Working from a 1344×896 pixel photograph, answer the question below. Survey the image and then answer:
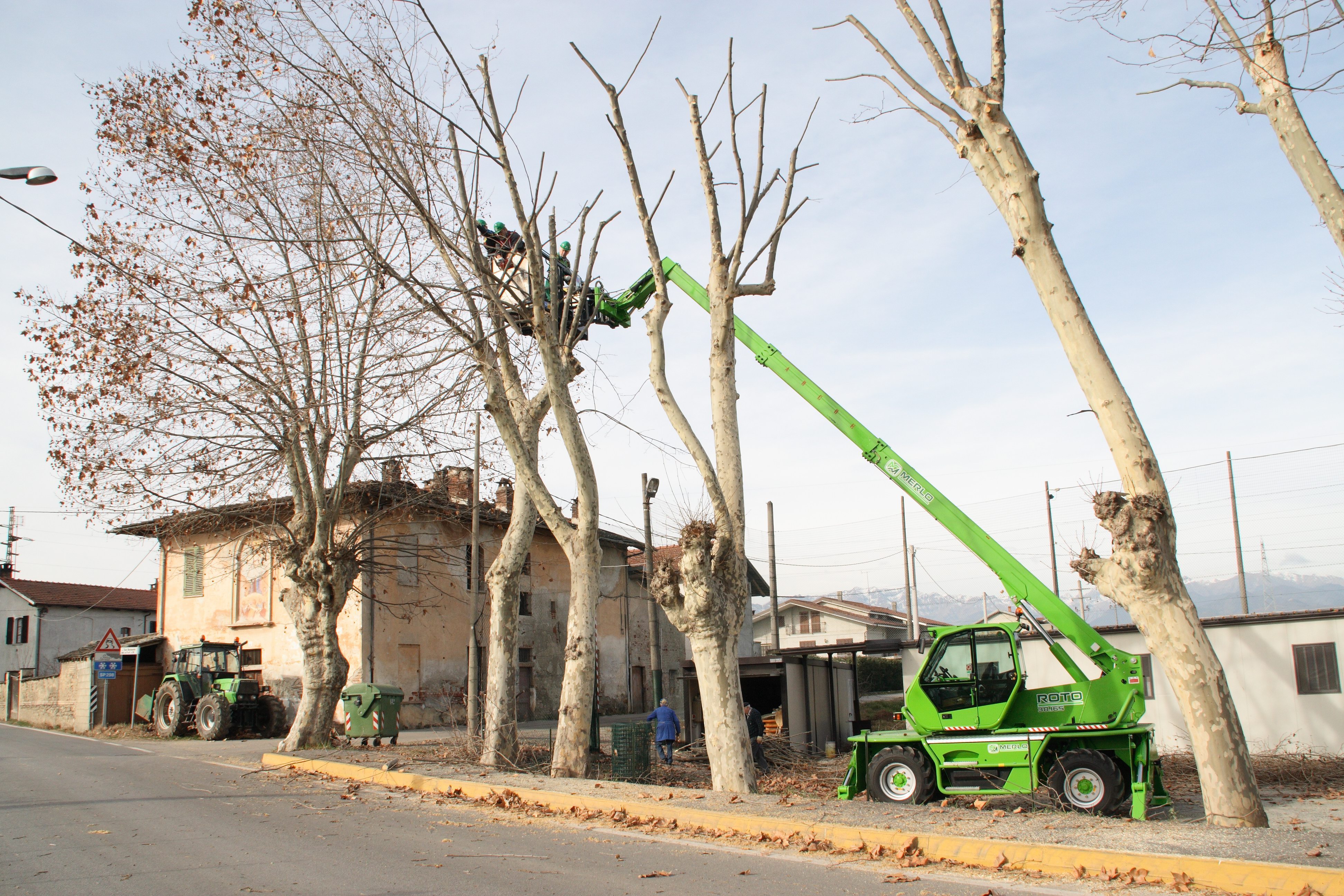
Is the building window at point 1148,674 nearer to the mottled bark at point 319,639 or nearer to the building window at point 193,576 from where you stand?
the mottled bark at point 319,639

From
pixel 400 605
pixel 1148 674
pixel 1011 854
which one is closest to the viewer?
pixel 1011 854

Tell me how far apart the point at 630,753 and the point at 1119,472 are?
345 inches

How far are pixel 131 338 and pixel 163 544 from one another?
14013mm

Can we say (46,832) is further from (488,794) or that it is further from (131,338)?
(131,338)

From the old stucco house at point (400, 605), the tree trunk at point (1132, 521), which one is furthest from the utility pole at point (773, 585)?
the tree trunk at point (1132, 521)

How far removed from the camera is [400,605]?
26.8 meters

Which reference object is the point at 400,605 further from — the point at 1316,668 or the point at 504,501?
the point at 1316,668

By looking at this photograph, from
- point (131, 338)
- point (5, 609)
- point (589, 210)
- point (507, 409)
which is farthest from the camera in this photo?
point (5, 609)

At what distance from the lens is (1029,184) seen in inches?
386

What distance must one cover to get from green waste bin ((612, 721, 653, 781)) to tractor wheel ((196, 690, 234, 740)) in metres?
11.7

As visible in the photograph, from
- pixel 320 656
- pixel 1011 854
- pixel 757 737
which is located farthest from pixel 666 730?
pixel 1011 854

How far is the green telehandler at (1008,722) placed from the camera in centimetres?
1098

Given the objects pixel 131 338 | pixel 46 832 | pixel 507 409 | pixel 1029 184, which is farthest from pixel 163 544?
pixel 1029 184

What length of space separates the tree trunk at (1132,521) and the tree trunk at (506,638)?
8.17 metres
